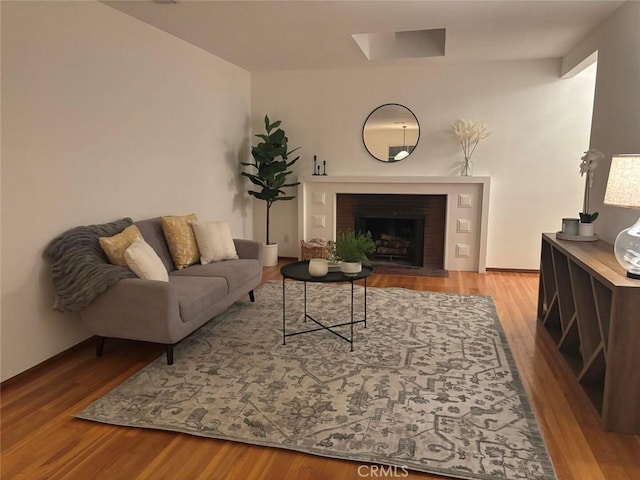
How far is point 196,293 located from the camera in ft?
10.6

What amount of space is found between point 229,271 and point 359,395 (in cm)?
164

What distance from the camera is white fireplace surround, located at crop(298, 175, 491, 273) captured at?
5.59 m

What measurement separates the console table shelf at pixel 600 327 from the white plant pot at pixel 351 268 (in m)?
1.36

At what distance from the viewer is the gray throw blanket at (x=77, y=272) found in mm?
2934

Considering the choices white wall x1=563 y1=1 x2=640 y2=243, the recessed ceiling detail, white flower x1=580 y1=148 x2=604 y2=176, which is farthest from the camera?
the recessed ceiling detail

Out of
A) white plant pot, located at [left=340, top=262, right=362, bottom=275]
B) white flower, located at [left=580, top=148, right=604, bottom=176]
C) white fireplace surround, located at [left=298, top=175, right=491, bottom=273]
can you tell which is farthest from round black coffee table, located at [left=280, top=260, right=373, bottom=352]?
white fireplace surround, located at [left=298, top=175, right=491, bottom=273]

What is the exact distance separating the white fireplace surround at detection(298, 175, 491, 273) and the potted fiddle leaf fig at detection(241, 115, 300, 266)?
14.2 inches

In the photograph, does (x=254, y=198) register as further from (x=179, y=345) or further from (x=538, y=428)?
(x=538, y=428)

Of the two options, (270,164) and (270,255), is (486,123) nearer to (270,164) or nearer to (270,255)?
(270,164)

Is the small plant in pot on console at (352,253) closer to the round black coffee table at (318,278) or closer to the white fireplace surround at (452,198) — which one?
the round black coffee table at (318,278)

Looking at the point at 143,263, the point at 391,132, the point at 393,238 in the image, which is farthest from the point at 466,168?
the point at 143,263

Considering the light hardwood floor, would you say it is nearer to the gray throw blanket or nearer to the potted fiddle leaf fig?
the gray throw blanket

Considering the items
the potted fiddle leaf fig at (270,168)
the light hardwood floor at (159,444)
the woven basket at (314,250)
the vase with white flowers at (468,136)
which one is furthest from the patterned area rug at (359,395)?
the vase with white flowers at (468,136)

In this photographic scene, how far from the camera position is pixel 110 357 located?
3.20 metres
